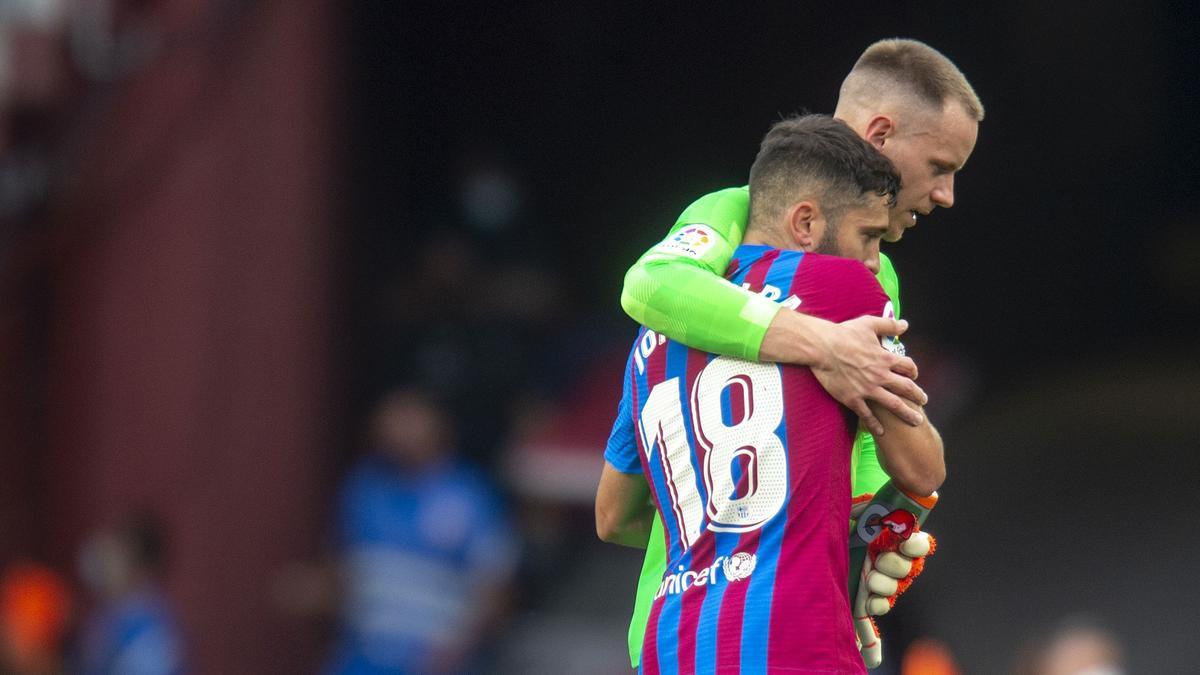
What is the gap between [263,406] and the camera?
32.4 ft

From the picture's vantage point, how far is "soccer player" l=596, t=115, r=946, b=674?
2793 millimetres

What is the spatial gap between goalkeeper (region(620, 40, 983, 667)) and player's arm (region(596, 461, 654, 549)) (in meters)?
0.11

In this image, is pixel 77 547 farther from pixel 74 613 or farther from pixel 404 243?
pixel 404 243

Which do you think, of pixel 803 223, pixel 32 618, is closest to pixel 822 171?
pixel 803 223

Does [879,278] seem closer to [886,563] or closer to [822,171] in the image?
[822,171]

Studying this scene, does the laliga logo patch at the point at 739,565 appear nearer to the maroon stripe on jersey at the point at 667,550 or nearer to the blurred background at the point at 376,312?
the maroon stripe on jersey at the point at 667,550

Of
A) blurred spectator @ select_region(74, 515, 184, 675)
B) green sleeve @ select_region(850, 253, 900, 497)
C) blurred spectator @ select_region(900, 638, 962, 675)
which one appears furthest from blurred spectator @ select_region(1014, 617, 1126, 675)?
blurred spectator @ select_region(74, 515, 184, 675)

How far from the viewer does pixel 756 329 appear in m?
2.85

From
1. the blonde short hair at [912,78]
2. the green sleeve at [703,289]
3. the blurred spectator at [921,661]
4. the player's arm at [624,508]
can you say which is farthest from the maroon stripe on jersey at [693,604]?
the blurred spectator at [921,661]

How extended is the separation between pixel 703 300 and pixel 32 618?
7790 millimetres

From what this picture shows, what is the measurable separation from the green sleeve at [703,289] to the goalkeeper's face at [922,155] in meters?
0.30

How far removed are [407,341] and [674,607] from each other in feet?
23.9

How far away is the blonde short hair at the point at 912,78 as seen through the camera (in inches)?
128

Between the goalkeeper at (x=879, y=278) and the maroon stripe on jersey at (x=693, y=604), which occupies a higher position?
the goalkeeper at (x=879, y=278)
